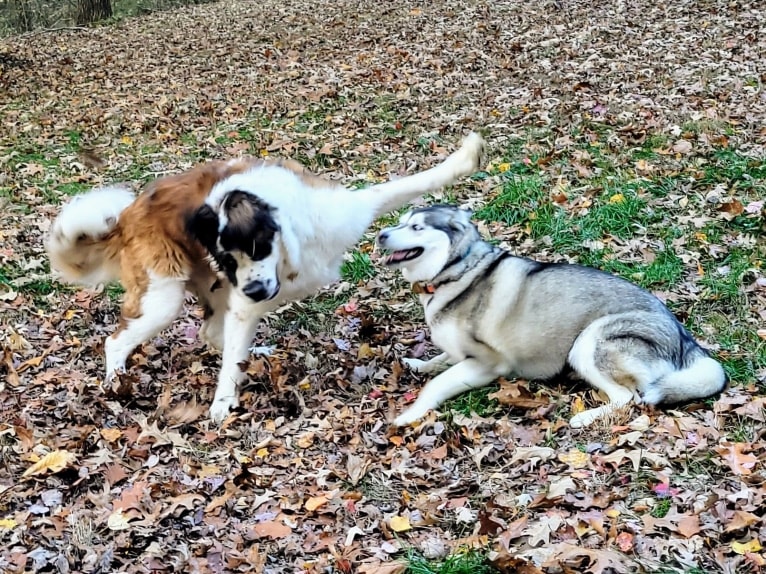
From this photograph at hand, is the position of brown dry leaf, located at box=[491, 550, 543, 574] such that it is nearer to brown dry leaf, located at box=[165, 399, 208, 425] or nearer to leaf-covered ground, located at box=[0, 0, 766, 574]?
leaf-covered ground, located at box=[0, 0, 766, 574]

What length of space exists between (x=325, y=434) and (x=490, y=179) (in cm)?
457

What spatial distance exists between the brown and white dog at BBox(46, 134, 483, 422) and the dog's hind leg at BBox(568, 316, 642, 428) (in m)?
1.48

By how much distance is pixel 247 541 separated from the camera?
3.71 meters

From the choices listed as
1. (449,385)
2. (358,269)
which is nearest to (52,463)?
(449,385)

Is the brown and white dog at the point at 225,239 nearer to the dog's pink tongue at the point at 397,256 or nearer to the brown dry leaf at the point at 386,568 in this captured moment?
the dog's pink tongue at the point at 397,256

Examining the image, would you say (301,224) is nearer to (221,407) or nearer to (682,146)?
(221,407)

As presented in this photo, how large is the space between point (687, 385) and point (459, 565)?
6.39 feet

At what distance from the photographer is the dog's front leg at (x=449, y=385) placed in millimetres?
4828

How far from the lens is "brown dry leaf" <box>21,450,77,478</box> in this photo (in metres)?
4.34

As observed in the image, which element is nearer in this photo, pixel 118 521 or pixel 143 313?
pixel 118 521

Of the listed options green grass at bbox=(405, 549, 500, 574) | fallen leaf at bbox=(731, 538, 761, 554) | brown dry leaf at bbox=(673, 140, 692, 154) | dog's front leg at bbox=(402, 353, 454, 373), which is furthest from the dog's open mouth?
brown dry leaf at bbox=(673, 140, 692, 154)

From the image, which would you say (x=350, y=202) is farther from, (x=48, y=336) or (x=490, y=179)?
(x=490, y=179)

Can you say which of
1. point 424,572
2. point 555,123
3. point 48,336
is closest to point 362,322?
point 48,336

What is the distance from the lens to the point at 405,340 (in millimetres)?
6066
